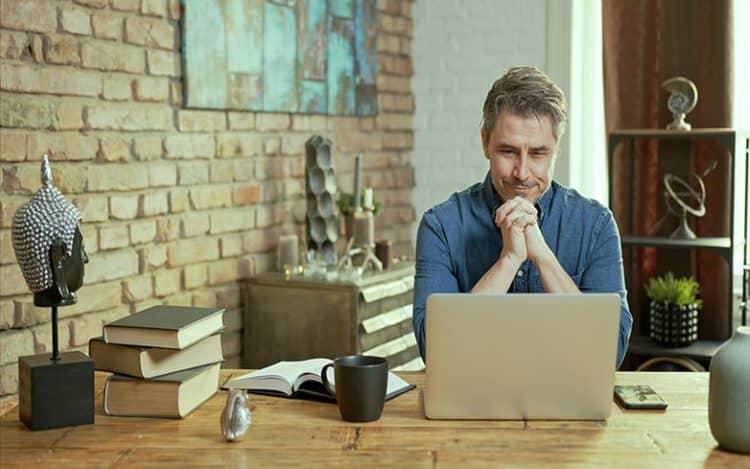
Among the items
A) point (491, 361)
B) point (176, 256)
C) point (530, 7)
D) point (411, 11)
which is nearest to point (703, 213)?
point (530, 7)

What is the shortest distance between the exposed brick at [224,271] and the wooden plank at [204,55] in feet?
1.80

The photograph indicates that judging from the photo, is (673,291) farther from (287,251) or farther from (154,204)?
(154,204)

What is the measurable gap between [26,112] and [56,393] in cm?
121

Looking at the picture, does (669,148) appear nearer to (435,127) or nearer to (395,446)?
(435,127)

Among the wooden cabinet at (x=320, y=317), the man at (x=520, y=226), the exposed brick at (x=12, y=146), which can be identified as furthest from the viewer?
the wooden cabinet at (x=320, y=317)

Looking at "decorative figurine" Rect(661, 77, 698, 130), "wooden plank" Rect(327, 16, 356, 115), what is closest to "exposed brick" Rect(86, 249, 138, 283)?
"wooden plank" Rect(327, 16, 356, 115)

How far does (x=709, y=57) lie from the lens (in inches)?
156

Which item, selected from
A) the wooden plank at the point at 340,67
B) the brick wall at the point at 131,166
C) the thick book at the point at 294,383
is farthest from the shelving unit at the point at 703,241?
the thick book at the point at 294,383

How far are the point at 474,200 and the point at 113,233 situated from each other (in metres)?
1.24

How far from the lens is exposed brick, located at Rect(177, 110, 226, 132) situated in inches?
129

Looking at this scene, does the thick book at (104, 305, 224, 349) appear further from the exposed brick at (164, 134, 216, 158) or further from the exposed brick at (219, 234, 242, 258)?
the exposed brick at (219, 234, 242, 258)

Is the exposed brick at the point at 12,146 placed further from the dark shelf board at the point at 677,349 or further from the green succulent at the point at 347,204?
the dark shelf board at the point at 677,349

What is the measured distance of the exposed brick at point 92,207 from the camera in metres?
2.87

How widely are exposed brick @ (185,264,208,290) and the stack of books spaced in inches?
59.4
